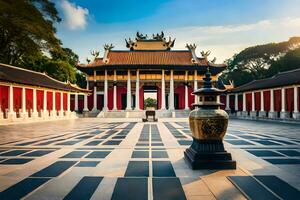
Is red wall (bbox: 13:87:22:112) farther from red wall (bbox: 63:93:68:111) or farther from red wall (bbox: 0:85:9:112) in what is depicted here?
red wall (bbox: 63:93:68:111)

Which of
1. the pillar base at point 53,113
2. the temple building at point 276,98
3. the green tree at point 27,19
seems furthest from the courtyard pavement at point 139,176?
the pillar base at point 53,113

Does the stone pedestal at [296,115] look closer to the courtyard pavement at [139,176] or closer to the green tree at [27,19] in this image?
the courtyard pavement at [139,176]

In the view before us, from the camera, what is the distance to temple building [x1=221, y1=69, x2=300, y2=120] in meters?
24.5

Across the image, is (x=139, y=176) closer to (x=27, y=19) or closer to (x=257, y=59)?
(x=27, y=19)

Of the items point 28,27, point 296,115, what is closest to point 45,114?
point 28,27

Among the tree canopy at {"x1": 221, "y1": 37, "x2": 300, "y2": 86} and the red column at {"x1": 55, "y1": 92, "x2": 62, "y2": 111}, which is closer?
the red column at {"x1": 55, "y1": 92, "x2": 62, "y2": 111}

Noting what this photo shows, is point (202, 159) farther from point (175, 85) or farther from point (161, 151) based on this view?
point (175, 85)

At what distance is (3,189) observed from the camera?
441 centimetres

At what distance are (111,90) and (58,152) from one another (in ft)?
102

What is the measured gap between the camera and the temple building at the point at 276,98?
24547 mm

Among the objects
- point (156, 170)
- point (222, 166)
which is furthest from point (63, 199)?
point (222, 166)

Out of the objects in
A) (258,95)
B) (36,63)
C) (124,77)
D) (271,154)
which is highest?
(36,63)

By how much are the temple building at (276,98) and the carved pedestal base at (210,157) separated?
20433mm

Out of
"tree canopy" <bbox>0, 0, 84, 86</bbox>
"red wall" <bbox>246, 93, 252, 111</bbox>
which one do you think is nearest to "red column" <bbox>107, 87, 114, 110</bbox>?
"tree canopy" <bbox>0, 0, 84, 86</bbox>
